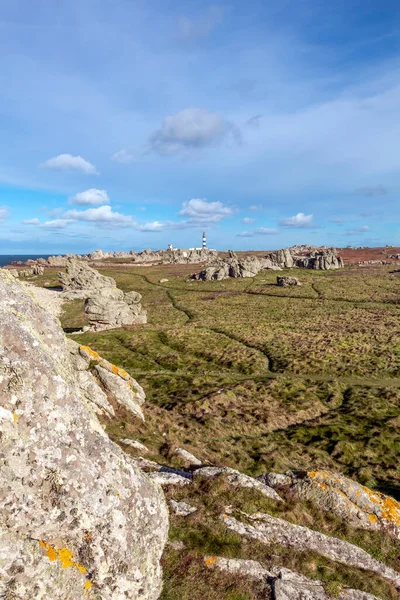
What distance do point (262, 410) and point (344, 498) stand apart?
14.6 m

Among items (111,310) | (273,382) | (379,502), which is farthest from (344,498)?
(111,310)

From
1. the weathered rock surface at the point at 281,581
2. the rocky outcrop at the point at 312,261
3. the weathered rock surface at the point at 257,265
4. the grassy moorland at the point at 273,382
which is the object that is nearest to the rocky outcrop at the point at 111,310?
the grassy moorland at the point at 273,382

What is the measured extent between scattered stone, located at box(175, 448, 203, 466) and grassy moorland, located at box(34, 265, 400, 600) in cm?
65

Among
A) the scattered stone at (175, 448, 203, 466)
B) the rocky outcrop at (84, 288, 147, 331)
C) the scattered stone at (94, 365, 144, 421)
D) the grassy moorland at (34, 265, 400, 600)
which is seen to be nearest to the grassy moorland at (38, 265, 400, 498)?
the grassy moorland at (34, 265, 400, 600)

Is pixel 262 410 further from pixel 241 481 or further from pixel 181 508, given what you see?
pixel 181 508

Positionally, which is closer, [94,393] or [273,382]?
[94,393]

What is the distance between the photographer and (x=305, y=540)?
11602 mm

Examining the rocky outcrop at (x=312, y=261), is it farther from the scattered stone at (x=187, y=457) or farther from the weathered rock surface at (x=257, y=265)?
the scattered stone at (x=187, y=457)

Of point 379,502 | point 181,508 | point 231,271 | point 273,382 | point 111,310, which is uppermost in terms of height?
point 231,271

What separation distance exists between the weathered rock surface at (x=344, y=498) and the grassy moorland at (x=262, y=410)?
20.4 inches

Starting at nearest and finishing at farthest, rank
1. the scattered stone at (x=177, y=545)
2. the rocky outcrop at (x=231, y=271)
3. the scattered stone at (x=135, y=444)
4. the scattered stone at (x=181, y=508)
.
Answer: the scattered stone at (x=177, y=545) → the scattered stone at (x=181, y=508) → the scattered stone at (x=135, y=444) → the rocky outcrop at (x=231, y=271)

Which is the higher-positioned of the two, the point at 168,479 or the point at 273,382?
the point at 168,479

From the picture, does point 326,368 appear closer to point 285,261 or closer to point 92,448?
point 92,448

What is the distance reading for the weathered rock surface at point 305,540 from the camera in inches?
440
